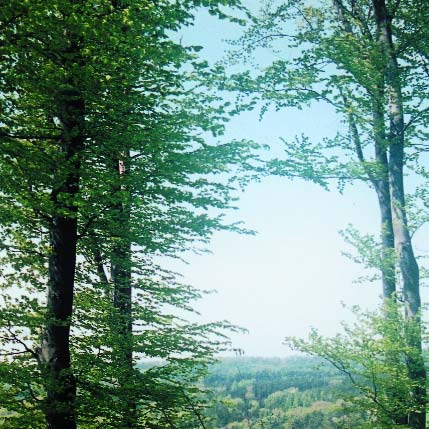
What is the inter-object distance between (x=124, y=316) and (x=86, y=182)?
339cm

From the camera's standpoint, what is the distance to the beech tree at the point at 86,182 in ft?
18.8

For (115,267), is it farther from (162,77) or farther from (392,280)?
(392,280)

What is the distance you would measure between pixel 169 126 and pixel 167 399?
4.75 m

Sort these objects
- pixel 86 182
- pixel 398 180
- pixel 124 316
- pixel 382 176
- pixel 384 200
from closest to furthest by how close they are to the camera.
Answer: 1. pixel 86 182
2. pixel 124 316
3. pixel 398 180
4. pixel 382 176
5. pixel 384 200

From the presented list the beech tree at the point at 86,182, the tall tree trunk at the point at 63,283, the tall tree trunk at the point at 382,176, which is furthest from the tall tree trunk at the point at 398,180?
the tall tree trunk at the point at 63,283

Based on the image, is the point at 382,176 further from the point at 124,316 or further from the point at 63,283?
the point at 63,283

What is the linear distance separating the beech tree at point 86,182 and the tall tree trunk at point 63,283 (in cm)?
2

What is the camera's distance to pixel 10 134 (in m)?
6.00

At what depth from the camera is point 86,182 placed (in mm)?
6547

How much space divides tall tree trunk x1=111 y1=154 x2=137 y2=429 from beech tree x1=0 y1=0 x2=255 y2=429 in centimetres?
4

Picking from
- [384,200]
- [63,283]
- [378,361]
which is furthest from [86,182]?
[384,200]

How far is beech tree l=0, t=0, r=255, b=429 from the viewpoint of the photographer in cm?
573

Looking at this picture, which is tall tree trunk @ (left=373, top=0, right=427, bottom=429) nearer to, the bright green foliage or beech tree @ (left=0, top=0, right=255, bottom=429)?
the bright green foliage

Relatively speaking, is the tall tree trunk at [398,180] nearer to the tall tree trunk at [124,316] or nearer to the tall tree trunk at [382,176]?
the tall tree trunk at [382,176]
